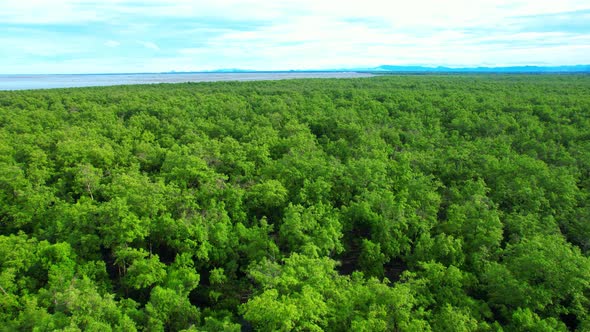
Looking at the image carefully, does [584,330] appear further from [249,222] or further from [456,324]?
[249,222]

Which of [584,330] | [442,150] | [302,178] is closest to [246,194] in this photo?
[302,178]

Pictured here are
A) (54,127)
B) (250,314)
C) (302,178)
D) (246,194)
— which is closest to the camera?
(250,314)

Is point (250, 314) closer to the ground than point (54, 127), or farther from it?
closer to the ground

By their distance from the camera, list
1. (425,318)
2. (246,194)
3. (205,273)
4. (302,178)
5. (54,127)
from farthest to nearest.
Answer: (54,127) → (302,178) → (246,194) → (205,273) → (425,318)

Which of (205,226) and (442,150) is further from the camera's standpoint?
(442,150)

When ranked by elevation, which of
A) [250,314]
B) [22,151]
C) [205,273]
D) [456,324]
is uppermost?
[22,151]

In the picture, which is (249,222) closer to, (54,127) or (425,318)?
(425,318)

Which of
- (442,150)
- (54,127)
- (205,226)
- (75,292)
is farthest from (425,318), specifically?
(54,127)
